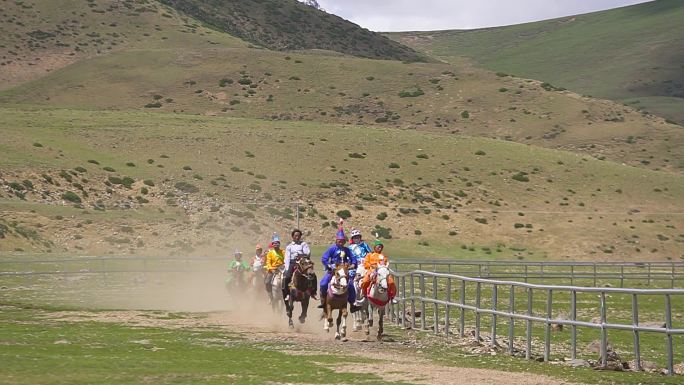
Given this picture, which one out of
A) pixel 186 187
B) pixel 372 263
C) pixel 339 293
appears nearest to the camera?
pixel 339 293

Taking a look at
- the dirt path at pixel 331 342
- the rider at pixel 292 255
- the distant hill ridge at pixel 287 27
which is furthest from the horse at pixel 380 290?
the distant hill ridge at pixel 287 27

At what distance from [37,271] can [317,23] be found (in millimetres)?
140772

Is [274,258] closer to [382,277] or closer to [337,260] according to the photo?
[337,260]

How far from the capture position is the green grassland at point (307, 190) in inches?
2485

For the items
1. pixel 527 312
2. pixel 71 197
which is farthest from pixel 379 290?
pixel 71 197

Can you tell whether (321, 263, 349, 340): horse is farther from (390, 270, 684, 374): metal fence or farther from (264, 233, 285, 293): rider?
(264, 233, 285, 293): rider

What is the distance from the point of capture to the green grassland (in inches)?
2485

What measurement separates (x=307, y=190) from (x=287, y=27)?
335ft

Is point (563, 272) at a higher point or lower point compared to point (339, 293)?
lower

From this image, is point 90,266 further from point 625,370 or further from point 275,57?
point 275,57

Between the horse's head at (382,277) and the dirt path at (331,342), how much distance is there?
3.70 feet

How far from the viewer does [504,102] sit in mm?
126750

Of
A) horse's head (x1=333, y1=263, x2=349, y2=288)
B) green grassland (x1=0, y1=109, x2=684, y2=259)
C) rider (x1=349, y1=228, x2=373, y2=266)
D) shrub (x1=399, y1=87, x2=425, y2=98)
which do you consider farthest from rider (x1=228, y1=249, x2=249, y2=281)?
shrub (x1=399, y1=87, x2=425, y2=98)

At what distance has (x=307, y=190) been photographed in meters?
79.1
